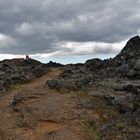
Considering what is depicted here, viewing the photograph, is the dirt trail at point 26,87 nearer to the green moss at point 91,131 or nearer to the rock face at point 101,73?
the rock face at point 101,73

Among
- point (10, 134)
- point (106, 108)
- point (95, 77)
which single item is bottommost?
point (10, 134)

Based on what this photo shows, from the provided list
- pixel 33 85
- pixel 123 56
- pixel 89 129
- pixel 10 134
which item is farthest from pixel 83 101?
pixel 123 56

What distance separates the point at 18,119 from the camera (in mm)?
23594

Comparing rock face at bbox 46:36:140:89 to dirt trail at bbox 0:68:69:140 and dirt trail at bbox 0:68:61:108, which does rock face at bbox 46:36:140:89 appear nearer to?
dirt trail at bbox 0:68:61:108

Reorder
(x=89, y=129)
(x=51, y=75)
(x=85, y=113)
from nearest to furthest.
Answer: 1. (x=89, y=129)
2. (x=85, y=113)
3. (x=51, y=75)

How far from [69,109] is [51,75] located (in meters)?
14.0

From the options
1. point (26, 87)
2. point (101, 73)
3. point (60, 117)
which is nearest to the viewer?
point (60, 117)

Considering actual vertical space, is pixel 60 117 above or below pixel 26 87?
below

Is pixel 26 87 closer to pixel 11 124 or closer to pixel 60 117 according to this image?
pixel 11 124

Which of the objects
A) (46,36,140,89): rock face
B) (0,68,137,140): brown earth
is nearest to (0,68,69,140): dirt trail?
(0,68,137,140): brown earth

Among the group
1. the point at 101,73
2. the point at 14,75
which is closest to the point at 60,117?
the point at 101,73

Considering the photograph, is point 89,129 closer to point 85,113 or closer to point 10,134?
point 85,113

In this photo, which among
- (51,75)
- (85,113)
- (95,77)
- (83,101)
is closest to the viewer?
(85,113)

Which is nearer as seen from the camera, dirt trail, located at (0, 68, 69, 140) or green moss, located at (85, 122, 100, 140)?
green moss, located at (85, 122, 100, 140)
